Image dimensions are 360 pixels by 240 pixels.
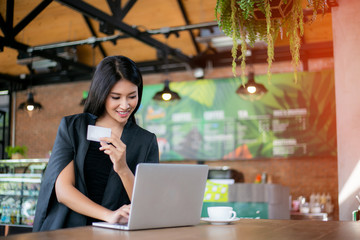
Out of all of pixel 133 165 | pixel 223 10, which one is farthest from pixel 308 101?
pixel 133 165

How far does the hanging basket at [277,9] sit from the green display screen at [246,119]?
17.0 ft

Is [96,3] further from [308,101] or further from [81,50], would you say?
[308,101]

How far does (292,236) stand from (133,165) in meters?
0.87

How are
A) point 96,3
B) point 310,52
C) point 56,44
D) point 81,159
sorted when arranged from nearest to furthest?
point 81,159
point 96,3
point 56,44
point 310,52

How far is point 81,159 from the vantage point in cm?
195

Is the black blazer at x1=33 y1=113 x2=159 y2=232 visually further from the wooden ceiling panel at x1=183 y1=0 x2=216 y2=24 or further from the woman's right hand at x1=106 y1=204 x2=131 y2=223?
the wooden ceiling panel at x1=183 y1=0 x2=216 y2=24

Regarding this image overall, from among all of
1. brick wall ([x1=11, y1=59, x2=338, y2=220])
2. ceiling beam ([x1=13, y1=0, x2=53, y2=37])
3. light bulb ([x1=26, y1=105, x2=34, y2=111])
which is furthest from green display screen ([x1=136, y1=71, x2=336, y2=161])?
ceiling beam ([x1=13, y1=0, x2=53, y2=37])

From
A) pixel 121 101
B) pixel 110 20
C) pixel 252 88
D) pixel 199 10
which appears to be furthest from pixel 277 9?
pixel 199 10

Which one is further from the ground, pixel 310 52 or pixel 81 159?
pixel 310 52

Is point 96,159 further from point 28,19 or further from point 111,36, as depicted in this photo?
point 111,36

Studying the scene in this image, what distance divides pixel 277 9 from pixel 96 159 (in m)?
1.16

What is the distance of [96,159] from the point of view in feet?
6.59

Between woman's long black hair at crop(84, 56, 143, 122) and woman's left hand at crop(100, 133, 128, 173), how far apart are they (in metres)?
0.24

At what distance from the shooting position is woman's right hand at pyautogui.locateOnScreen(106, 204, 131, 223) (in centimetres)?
166
